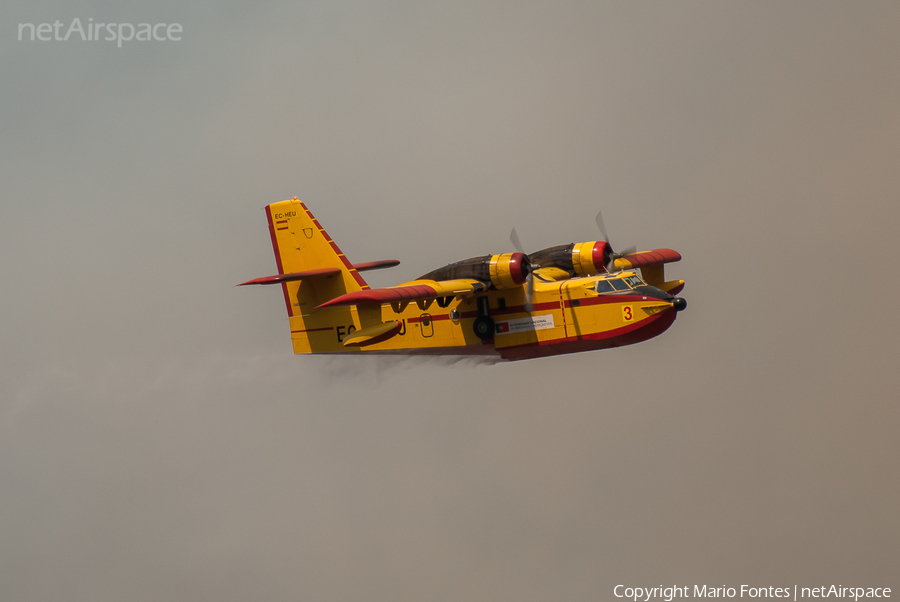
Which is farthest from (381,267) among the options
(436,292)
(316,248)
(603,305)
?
(603,305)

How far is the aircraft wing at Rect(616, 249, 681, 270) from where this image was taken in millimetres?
31797

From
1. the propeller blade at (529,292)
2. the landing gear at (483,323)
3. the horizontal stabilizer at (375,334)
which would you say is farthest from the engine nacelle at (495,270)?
the horizontal stabilizer at (375,334)

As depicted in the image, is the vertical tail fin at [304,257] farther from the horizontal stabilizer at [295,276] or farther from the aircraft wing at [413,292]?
the aircraft wing at [413,292]

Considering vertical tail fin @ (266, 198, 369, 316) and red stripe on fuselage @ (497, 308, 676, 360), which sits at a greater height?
vertical tail fin @ (266, 198, 369, 316)

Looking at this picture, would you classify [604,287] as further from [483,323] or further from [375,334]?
[375,334]

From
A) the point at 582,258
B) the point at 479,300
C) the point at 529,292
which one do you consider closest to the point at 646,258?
the point at 582,258

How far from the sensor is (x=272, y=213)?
1329 inches

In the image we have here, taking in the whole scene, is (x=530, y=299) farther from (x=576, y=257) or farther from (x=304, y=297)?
(x=304, y=297)

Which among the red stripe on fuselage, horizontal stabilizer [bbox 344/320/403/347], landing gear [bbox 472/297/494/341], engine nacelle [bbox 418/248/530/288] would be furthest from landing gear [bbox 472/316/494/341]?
horizontal stabilizer [bbox 344/320/403/347]

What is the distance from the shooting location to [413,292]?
2652 centimetres

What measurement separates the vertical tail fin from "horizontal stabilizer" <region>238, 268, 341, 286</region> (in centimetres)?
19

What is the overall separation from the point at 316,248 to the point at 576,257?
8.77m

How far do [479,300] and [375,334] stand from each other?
11.4 ft

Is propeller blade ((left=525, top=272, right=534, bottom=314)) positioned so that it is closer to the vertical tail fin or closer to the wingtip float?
the wingtip float
